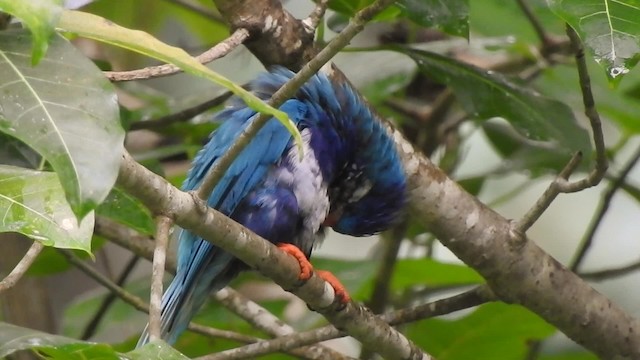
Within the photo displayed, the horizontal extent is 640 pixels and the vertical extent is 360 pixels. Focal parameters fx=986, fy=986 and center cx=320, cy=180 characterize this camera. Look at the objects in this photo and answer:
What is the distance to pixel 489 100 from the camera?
186cm

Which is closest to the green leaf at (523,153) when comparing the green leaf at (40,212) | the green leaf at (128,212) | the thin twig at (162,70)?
the green leaf at (128,212)

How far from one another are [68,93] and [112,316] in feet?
4.29

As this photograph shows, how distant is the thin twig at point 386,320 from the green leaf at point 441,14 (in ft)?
1.51

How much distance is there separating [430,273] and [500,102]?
Result: 16.9 inches

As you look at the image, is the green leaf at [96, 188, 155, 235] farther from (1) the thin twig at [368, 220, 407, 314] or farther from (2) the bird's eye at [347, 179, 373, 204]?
(1) the thin twig at [368, 220, 407, 314]

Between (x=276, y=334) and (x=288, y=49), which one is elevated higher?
(x=288, y=49)

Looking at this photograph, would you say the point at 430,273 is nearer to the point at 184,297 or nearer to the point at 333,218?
the point at 333,218

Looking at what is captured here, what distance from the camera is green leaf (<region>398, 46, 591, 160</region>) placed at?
1843 mm

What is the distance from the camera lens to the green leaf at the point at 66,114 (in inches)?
33.0

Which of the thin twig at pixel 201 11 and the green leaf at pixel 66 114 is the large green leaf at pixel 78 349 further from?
the thin twig at pixel 201 11

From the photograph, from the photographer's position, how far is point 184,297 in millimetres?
1767

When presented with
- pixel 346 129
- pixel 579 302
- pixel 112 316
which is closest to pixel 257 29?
pixel 346 129

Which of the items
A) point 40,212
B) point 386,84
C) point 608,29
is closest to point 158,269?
point 40,212

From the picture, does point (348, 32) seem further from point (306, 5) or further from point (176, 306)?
point (306, 5)
